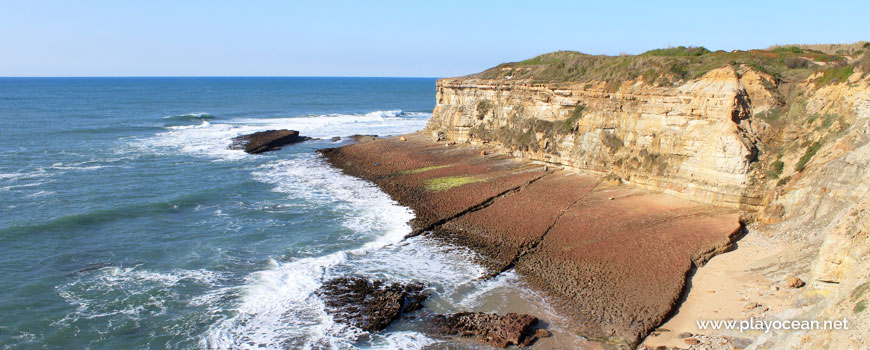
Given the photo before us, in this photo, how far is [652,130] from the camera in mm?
25453

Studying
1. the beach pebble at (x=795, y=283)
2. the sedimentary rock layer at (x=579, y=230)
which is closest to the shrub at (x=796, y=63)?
the sedimentary rock layer at (x=579, y=230)

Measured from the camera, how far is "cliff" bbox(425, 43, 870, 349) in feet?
42.7

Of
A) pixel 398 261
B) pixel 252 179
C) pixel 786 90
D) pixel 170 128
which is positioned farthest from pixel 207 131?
pixel 786 90

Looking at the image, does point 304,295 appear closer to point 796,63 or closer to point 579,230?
point 579,230

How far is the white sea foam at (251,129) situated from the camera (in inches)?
1698

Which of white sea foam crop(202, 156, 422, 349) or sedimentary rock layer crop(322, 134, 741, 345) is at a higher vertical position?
sedimentary rock layer crop(322, 134, 741, 345)

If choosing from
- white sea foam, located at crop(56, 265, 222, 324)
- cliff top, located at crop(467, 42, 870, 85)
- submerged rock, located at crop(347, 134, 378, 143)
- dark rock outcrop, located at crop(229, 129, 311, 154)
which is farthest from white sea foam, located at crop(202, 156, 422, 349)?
submerged rock, located at crop(347, 134, 378, 143)

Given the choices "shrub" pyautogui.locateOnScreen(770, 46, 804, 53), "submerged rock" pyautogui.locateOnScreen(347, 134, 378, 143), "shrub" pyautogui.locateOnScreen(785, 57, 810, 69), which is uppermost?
"shrub" pyautogui.locateOnScreen(770, 46, 804, 53)

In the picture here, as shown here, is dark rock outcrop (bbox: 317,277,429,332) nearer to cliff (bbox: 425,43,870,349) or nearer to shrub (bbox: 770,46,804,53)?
cliff (bbox: 425,43,870,349)

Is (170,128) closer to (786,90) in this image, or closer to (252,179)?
(252,179)

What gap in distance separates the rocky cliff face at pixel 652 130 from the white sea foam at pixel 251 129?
66.5 feet

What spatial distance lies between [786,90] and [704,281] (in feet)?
36.6

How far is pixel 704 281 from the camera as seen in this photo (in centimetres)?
1630

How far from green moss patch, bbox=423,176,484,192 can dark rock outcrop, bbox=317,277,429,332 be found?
37.1 ft
